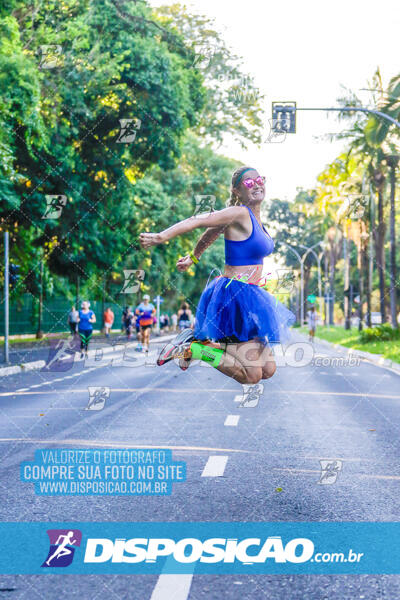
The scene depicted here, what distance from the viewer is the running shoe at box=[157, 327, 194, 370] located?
5.33 metres

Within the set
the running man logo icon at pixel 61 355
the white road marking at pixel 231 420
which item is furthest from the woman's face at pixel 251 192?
the running man logo icon at pixel 61 355

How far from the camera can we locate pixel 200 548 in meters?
4.95

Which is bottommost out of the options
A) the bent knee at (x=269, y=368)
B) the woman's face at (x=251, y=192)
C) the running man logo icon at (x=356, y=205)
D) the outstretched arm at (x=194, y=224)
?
the bent knee at (x=269, y=368)

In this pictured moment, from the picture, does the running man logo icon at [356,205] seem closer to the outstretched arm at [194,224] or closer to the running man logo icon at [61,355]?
the running man logo icon at [61,355]

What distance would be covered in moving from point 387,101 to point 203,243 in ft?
74.9

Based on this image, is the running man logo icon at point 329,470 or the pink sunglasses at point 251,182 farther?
the running man logo icon at point 329,470

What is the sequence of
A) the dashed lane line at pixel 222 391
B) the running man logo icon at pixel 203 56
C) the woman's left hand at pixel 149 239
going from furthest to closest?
1. the running man logo icon at pixel 203 56
2. the dashed lane line at pixel 222 391
3. the woman's left hand at pixel 149 239

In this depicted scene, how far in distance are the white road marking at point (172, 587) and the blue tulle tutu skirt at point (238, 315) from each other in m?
1.49

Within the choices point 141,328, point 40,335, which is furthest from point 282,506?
point 40,335

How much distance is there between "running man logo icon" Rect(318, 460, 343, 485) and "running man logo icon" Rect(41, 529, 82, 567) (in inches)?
92.3

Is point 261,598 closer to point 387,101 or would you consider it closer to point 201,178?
point 387,101

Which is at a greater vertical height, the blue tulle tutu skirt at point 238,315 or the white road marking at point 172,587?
the blue tulle tutu skirt at point 238,315

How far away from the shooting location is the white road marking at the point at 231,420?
34.3 ft

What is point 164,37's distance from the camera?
29406mm
